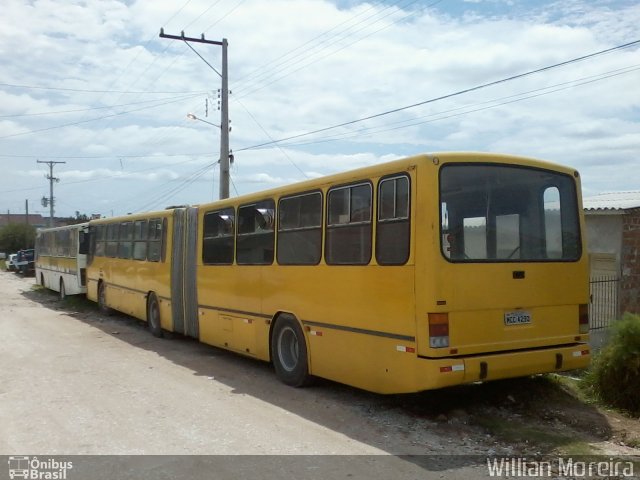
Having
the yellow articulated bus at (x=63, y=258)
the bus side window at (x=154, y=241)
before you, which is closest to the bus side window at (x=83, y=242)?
the yellow articulated bus at (x=63, y=258)

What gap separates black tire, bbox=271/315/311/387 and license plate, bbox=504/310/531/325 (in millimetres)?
2816

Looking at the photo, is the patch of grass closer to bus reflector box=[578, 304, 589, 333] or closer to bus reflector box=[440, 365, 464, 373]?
bus reflector box=[440, 365, 464, 373]

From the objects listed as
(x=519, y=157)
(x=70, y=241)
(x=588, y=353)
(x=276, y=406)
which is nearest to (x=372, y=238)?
(x=519, y=157)

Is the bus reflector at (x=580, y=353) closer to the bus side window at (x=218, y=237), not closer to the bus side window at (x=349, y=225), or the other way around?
the bus side window at (x=349, y=225)

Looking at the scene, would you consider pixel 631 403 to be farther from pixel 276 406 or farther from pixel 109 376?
pixel 109 376

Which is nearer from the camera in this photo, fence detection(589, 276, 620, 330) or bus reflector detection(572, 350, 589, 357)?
bus reflector detection(572, 350, 589, 357)

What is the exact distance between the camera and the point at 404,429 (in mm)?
6621

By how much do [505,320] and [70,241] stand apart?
61.6 feet

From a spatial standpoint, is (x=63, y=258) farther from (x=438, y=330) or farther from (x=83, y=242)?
(x=438, y=330)

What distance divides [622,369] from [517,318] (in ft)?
6.23

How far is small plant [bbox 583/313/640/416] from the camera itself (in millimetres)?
7496

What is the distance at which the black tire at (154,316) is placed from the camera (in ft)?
46.8

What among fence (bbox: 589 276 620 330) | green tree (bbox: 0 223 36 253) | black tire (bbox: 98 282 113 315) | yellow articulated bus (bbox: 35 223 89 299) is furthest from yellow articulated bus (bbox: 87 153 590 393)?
green tree (bbox: 0 223 36 253)

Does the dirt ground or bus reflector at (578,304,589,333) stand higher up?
bus reflector at (578,304,589,333)
